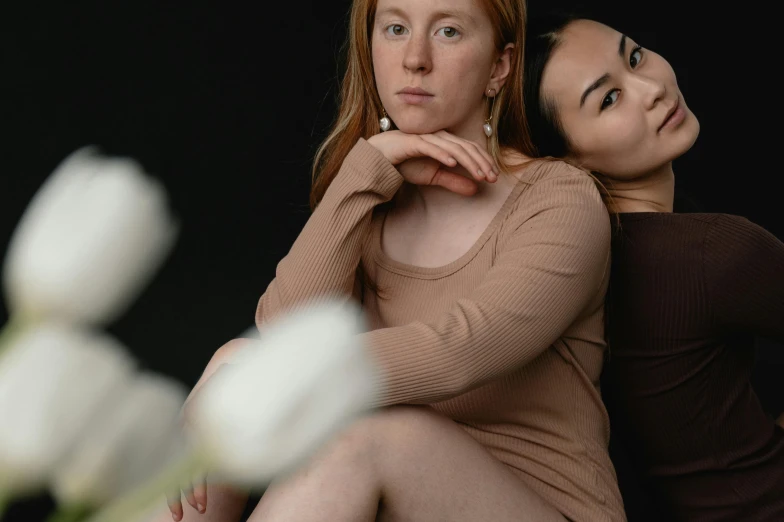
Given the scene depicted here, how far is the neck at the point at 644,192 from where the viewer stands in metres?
1.78

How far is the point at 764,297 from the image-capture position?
157 centimetres

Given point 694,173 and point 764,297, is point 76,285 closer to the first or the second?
point 764,297

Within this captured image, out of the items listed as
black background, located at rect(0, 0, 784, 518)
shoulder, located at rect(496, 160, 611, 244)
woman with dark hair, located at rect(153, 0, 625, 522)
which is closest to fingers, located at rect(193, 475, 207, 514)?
woman with dark hair, located at rect(153, 0, 625, 522)

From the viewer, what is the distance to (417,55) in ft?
5.24

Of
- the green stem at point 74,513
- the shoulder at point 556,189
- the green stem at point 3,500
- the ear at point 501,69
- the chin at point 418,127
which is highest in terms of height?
the green stem at point 3,500

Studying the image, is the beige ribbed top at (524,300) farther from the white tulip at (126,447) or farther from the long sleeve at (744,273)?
the white tulip at (126,447)

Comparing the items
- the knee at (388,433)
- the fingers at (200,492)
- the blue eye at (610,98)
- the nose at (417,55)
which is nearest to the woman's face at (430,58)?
the nose at (417,55)

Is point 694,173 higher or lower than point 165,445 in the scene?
lower

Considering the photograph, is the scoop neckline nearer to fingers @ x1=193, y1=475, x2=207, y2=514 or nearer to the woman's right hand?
the woman's right hand

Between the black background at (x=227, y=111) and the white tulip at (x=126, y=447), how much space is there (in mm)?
2149

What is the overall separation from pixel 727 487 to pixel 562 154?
1.94 feet

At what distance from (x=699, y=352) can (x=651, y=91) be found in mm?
414

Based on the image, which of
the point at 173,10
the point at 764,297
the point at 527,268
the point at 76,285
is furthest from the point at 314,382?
the point at 173,10

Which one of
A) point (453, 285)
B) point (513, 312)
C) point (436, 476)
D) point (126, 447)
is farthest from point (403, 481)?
point (126, 447)
